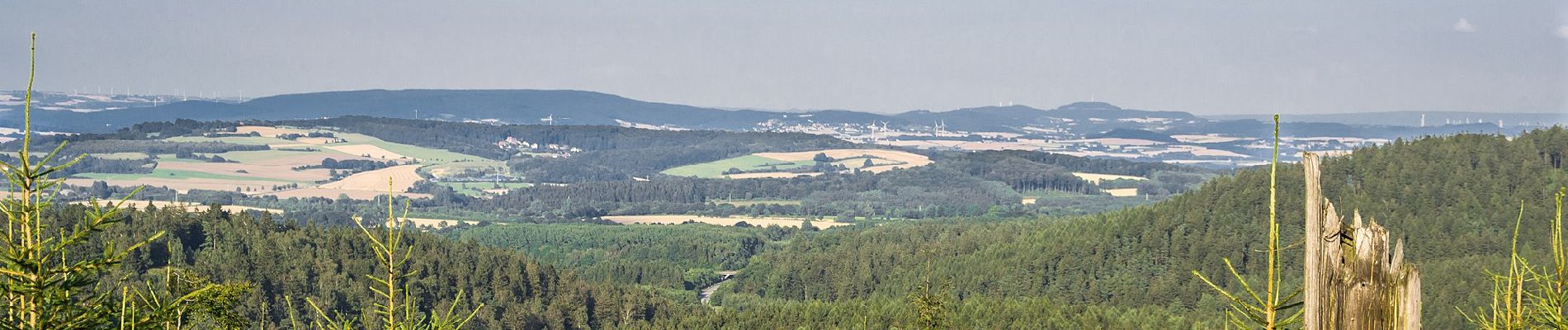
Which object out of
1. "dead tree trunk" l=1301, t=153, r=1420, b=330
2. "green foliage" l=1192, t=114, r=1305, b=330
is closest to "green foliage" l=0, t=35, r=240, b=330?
"green foliage" l=1192, t=114, r=1305, b=330

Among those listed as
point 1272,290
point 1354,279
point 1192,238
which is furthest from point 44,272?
point 1192,238

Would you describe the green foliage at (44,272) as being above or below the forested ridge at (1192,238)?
above

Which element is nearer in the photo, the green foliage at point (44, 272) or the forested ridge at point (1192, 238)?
the green foliage at point (44, 272)

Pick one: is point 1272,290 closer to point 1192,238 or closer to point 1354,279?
point 1354,279

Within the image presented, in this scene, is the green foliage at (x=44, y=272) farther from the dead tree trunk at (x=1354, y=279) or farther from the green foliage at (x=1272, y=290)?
the dead tree trunk at (x=1354, y=279)

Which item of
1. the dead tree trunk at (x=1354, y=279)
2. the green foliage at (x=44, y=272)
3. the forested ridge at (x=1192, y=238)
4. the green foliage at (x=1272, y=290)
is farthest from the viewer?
the forested ridge at (x=1192, y=238)

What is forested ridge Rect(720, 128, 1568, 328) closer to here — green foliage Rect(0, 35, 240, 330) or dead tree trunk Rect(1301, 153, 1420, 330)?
green foliage Rect(0, 35, 240, 330)

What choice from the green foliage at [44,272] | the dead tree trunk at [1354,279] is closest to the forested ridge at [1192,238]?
the green foliage at [44,272]
